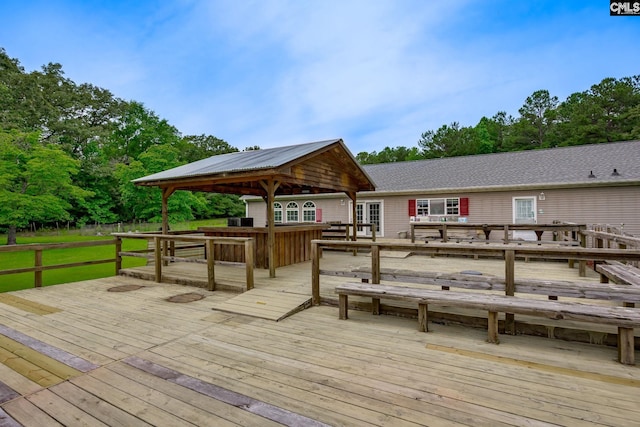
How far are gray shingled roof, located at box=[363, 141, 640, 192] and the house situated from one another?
25 millimetres

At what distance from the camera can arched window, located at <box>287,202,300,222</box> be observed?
16.8m

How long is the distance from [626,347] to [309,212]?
14.0 metres

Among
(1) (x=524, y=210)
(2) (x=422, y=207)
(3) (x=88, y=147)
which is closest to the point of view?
(1) (x=524, y=210)

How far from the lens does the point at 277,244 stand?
24.5 ft

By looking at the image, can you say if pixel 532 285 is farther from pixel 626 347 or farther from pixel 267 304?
pixel 267 304

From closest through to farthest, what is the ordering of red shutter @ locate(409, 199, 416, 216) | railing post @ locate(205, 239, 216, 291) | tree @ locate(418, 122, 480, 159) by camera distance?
1. railing post @ locate(205, 239, 216, 291)
2. red shutter @ locate(409, 199, 416, 216)
3. tree @ locate(418, 122, 480, 159)

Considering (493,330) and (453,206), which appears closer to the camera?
(493,330)

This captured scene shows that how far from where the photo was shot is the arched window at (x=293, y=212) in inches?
662

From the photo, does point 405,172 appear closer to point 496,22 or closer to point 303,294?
point 496,22

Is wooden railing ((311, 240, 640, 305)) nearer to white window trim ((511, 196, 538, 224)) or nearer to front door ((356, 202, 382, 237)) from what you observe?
white window trim ((511, 196, 538, 224))

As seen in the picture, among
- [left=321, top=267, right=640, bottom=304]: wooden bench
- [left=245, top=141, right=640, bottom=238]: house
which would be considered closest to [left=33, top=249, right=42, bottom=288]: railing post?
[left=321, top=267, right=640, bottom=304]: wooden bench

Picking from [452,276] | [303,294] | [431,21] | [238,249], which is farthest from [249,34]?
[452,276]

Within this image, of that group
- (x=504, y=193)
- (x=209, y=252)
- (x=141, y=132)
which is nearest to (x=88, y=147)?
(x=141, y=132)

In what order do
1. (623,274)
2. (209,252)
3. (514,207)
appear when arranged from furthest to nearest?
(514,207) < (209,252) < (623,274)
